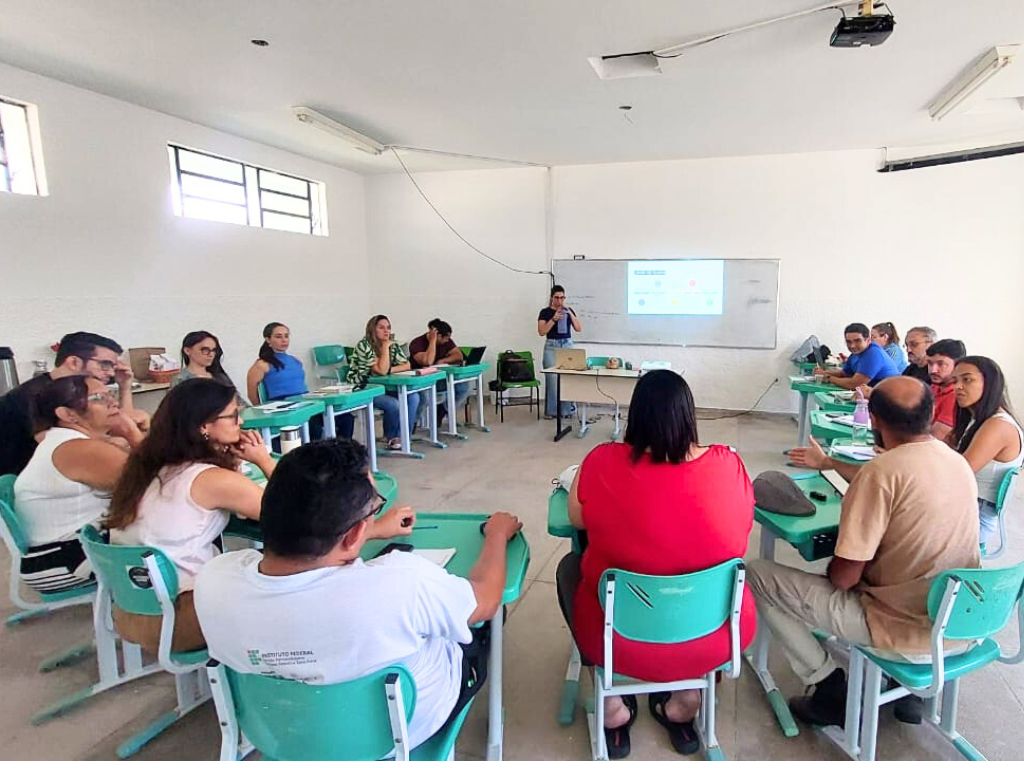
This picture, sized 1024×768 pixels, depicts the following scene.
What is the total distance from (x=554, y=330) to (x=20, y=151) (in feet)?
16.1

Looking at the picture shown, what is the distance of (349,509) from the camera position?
3.69 ft

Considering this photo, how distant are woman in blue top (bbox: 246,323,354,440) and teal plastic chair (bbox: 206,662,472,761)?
11.8 feet

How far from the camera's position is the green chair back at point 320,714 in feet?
3.54

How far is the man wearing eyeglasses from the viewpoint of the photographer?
2.45 metres

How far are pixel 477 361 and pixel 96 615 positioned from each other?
16.3ft

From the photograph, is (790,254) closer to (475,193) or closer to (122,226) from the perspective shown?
(475,193)

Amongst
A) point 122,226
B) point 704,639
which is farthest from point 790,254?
point 122,226

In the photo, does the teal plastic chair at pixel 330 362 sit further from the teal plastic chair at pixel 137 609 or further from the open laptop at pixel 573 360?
the teal plastic chair at pixel 137 609

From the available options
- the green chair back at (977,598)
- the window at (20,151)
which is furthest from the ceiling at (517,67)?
the green chair back at (977,598)

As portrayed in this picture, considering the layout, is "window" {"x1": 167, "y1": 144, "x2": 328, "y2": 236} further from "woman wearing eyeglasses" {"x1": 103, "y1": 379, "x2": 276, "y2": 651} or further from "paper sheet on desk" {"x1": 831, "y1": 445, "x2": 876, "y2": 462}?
"paper sheet on desk" {"x1": 831, "y1": 445, "x2": 876, "y2": 462}

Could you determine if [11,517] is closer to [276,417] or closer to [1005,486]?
[276,417]

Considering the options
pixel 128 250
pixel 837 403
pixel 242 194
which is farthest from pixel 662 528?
pixel 242 194

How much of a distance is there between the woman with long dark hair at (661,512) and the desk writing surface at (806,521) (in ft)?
0.79

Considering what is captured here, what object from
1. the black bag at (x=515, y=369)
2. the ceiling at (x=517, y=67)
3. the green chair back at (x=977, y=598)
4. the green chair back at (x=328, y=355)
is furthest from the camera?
the green chair back at (x=328, y=355)
